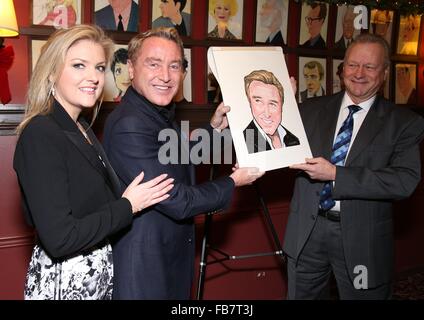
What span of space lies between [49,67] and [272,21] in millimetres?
2127

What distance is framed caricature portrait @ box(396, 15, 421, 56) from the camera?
13.1 feet

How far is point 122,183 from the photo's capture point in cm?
181

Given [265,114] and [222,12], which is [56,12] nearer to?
[222,12]

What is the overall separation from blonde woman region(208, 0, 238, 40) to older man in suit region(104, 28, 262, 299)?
121cm

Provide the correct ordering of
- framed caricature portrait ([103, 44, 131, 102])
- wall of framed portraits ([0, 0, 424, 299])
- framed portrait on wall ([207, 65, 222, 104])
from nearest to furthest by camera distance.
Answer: wall of framed portraits ([0, 0, 424, 299]) → framed caricature portrait ([103, 44, 131, 102]) → framed portrait on wall ([207, 65, 222, 104])

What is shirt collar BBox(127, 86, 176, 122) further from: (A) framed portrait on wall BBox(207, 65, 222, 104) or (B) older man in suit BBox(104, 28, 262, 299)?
(A) framed portrait on wall BBox(207, 65, 222, 104)

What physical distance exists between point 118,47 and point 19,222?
1207 millimetres

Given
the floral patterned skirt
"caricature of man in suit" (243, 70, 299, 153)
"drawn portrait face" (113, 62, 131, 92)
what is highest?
"drawn portrait face" (113, 62, 131, 92)

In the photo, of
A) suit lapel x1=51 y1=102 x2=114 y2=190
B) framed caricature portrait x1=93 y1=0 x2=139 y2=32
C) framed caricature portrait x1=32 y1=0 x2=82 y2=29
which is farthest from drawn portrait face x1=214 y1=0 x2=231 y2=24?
suit lapel x1=51 y1=102 x2=114 y2=190

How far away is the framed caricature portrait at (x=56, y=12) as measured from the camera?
2328 millimetres

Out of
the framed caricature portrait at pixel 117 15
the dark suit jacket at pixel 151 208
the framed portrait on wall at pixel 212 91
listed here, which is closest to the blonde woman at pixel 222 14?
the framed portrait on wall at pixel 212 91

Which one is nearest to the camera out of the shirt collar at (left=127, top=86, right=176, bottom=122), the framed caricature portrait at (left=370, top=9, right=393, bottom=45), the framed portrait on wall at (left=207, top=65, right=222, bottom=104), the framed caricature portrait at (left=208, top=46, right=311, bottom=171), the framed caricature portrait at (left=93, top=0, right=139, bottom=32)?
the shirt collar at (left=127, top=86, right=176, bottom=122)

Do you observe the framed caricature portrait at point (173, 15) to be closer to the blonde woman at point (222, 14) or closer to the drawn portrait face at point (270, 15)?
the blonde woman at point (222, 14)
